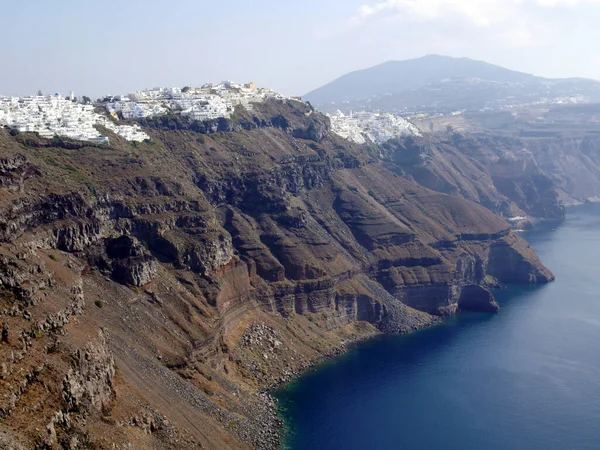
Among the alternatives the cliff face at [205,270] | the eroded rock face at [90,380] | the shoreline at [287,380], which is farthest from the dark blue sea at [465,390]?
the eroded rock face at [90,380]

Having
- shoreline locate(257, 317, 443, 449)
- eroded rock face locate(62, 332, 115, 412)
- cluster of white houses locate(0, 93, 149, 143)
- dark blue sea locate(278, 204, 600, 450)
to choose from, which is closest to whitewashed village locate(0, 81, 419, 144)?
cluster of white houses locate(0, 93, 149, 143)

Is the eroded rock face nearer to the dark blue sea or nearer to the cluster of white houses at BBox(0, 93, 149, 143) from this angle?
the dark blue sea

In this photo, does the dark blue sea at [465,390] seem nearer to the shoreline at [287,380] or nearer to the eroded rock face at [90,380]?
the shoreline at [287,380]

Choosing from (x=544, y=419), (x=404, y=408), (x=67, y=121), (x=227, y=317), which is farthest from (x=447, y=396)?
(x=67, y=121)

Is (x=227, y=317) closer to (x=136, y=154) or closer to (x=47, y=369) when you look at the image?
(x=136, y=154)

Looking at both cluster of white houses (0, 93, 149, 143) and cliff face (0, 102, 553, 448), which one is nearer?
cliff face (0, 102, 553, 448)

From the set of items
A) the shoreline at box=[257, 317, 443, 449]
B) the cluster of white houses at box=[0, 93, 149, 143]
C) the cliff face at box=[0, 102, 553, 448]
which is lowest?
the shoreline at box=[257, 317, 443, 449]
